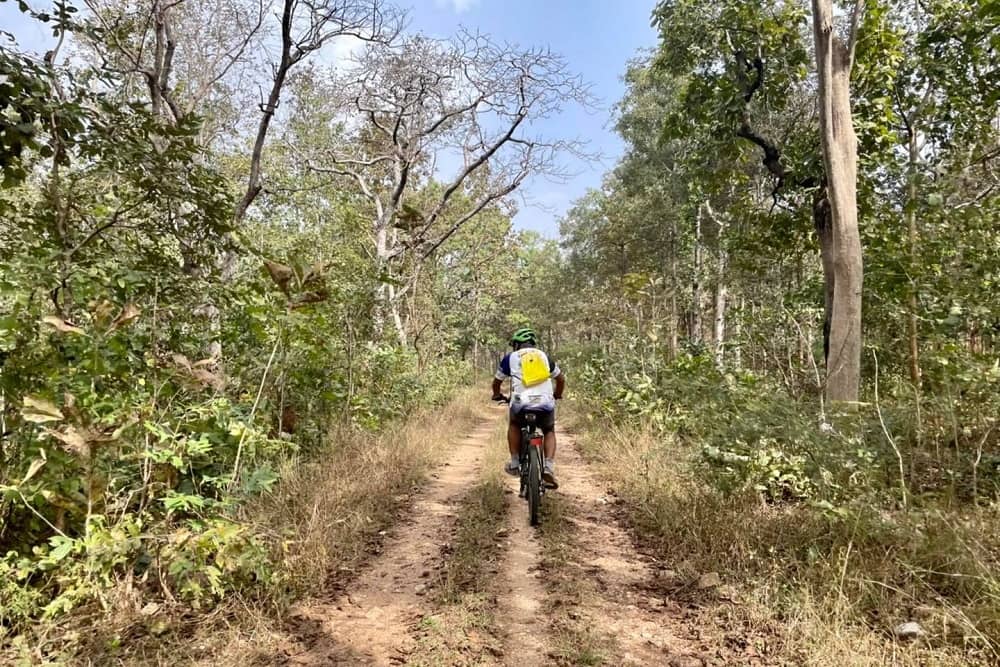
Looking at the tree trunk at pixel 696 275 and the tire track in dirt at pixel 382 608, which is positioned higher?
the tree trunk at pixel 696 275

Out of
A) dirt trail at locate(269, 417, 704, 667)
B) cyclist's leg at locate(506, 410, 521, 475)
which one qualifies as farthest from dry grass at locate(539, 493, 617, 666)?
cyclist's leg at locate(506, 410, 521, 475)

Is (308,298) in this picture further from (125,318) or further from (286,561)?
(286,561)

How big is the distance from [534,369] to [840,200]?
3.67 m

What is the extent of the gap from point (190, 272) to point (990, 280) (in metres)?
6.22

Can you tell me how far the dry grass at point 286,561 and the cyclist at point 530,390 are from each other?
4.80 feet

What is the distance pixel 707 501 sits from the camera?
4504 mm

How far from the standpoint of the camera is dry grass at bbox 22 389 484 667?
2.73 m

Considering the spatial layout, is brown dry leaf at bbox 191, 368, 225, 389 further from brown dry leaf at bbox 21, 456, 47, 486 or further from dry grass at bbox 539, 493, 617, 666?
dry grass at bbox 539, 493, 617, 666

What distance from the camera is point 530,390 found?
18.1 ft

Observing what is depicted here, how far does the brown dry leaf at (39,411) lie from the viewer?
8.70 feet

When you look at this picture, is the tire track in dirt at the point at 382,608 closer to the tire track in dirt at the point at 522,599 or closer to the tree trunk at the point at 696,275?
the tire track in dirt at the point at 522,599

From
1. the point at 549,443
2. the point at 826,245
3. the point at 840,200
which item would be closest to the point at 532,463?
the point at 549,443

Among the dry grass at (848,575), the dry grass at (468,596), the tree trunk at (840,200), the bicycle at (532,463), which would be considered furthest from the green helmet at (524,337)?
the tree trunk at (840,200)

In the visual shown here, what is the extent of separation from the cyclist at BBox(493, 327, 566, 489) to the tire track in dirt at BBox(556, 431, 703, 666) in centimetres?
64
